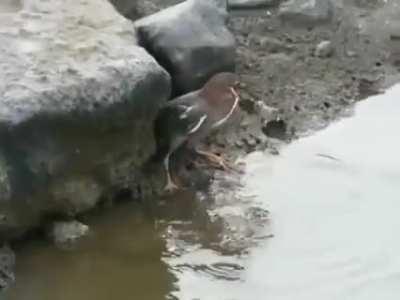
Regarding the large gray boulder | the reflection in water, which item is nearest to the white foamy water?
the large gray boulder

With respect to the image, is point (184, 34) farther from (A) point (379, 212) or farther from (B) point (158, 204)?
(A) point (379, 212)

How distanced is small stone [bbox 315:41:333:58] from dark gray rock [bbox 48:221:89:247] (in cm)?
238

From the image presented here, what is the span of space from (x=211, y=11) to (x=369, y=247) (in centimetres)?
185

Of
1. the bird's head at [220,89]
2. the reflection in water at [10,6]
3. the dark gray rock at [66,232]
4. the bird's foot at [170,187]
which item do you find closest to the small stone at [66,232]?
the dark gray rock at [66,232]

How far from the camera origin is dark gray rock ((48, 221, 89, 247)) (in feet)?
16.8

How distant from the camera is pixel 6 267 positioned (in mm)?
4848

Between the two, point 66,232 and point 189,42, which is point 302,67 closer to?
point 189,42

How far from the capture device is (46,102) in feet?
16.5

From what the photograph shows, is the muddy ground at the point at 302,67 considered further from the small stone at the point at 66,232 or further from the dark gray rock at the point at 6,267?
the dark gray rock at the point at 6,267

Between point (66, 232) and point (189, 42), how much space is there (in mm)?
1389

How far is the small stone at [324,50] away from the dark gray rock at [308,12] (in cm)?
37

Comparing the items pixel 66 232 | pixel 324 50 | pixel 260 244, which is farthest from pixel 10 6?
pixel 324 50

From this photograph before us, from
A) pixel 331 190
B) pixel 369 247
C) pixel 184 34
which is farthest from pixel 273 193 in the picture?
pixel 184 34

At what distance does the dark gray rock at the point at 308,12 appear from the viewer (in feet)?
24.2
